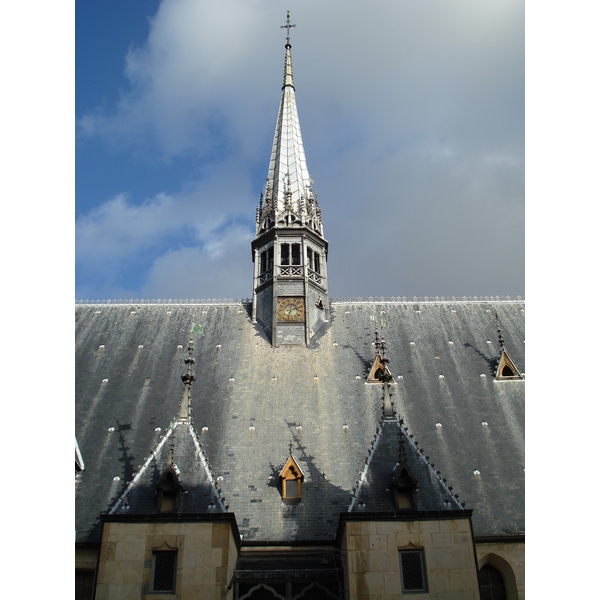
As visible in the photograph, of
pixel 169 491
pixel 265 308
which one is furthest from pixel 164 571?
pixel 265 308

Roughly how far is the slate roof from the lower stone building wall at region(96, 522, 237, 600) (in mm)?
988

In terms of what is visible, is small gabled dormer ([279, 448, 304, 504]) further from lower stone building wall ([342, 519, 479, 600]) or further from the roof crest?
the roof crest

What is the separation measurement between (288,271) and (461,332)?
868 centimetres

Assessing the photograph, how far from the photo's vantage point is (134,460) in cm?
2281

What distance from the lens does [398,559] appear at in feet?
56.2

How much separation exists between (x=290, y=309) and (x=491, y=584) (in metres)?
14.4

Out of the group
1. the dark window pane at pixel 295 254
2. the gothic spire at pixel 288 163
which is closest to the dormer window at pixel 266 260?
the dark window pane at pixel 295 254

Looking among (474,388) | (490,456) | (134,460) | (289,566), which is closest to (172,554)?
(289,566)

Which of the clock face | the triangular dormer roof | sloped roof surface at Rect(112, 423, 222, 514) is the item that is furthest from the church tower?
sloped roof surface at Rect(112, 423, 222, 514)

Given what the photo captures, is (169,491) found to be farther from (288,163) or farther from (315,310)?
(288,163)

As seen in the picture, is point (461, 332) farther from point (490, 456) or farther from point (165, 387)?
point (165, 387)

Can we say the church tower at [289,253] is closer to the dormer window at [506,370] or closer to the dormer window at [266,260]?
the dormer window at [266,260]

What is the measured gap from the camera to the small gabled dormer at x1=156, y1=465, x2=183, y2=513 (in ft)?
60.1

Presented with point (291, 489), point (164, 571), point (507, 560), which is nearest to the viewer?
point (164, 571)
